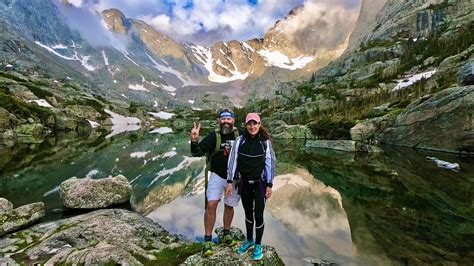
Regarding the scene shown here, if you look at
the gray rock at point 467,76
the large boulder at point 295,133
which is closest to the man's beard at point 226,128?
the gray rock at point 467,76

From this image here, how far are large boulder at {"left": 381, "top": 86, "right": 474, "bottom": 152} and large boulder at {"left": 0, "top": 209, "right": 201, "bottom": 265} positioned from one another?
112 ft

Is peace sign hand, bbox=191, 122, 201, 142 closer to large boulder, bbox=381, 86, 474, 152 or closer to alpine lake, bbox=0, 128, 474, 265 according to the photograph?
alpine lake, bbox=0, 128, 474, 265

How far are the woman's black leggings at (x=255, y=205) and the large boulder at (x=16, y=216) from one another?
29.0 feet

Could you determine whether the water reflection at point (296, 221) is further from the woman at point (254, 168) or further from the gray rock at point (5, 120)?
the gray rock at point (5, 120)

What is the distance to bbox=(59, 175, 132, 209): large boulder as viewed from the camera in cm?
1562

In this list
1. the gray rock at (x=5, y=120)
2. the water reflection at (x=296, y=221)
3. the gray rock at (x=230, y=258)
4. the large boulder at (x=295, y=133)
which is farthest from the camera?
the large boulder at (x=295, y=133)

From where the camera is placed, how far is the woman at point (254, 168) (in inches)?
331

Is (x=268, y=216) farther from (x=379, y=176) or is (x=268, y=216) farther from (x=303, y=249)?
(x=379, y=176)

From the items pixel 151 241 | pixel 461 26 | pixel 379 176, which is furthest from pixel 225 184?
pixel 461 26

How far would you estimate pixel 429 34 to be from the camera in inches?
6122

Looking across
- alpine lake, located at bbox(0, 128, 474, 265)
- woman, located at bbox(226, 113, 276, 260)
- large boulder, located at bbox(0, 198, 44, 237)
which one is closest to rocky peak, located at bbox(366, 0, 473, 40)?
alpine lake, located at bbox(0, 128, 474, 265)

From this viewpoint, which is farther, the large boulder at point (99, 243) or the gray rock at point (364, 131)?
the gray rock at point (364, 131)

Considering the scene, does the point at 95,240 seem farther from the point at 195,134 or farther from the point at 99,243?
the point at 195,134

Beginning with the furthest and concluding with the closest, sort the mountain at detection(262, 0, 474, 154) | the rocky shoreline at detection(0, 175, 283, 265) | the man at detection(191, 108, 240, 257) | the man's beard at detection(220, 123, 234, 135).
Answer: the mountain at detection(262, 0, 474, 154)
the man's beard at detection(220, 123, 234, 135)
the man at detection(191, 108, 240, 257)
the rocky shoreline at detection(0, 175, 283, 265)
